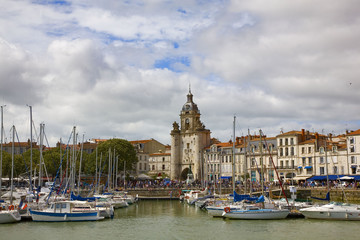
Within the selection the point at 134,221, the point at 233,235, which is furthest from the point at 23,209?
the point at 233,235

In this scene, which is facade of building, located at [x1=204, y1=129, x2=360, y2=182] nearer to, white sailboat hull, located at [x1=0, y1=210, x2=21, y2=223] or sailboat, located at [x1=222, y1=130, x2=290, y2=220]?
sailboat, located at [x1=222, y1=130, x2=290, y2=220]

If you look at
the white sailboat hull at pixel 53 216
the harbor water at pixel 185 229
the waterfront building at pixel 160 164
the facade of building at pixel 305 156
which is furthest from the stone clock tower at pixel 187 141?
the white sailboat hull at pixel 53 216

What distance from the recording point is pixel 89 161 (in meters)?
94.3

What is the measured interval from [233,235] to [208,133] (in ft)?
252

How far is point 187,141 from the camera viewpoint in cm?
11006

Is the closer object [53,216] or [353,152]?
[53,216]

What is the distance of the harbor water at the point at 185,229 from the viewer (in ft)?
108

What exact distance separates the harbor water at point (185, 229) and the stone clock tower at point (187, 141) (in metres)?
64.4

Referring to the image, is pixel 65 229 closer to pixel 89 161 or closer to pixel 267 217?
pixel 267 217

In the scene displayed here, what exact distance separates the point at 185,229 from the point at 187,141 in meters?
73.0

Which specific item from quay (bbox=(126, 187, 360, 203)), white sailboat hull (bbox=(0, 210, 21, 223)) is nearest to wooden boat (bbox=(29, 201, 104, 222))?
white sailboat hull (bbox=(0, 210, 21, 223))

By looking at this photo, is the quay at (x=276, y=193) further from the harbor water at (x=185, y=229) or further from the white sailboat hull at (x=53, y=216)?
the white sailboat hull at (x=53, y=216)

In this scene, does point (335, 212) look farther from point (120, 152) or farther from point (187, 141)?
point (187, 141)

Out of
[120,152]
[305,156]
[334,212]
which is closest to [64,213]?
[334,212]
